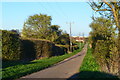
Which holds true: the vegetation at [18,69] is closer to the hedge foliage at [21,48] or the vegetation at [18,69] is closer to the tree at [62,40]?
the hedge foliage at [21,48]

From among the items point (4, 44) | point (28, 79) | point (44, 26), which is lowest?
point (28, 79)

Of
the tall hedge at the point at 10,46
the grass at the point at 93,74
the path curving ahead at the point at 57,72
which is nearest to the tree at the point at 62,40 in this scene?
the tall hedge at the point at 10,46

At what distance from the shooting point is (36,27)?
46.1m

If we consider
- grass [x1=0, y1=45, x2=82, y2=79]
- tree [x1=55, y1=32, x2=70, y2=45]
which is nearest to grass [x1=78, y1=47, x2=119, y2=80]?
grass [x1=0, y1=45, x2=82, y2=79]

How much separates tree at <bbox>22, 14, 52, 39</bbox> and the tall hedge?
1191 inches

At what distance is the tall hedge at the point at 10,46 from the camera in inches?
537

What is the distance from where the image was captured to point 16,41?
15.2m

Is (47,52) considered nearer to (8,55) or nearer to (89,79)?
(8,55)

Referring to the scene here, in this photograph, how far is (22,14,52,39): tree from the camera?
4541cm

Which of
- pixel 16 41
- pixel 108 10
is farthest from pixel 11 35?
pixel 108 10

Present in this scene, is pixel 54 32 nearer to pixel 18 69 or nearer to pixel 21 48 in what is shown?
pixel 21 48

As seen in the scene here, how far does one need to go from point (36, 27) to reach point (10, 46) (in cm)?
3209

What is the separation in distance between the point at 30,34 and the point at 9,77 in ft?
123

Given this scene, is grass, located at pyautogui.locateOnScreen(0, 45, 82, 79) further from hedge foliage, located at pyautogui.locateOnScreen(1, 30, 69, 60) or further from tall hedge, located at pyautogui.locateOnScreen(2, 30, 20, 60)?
hedge foliage, located at pyautogui.locateOnScreen(1, 30, 69, 60)
